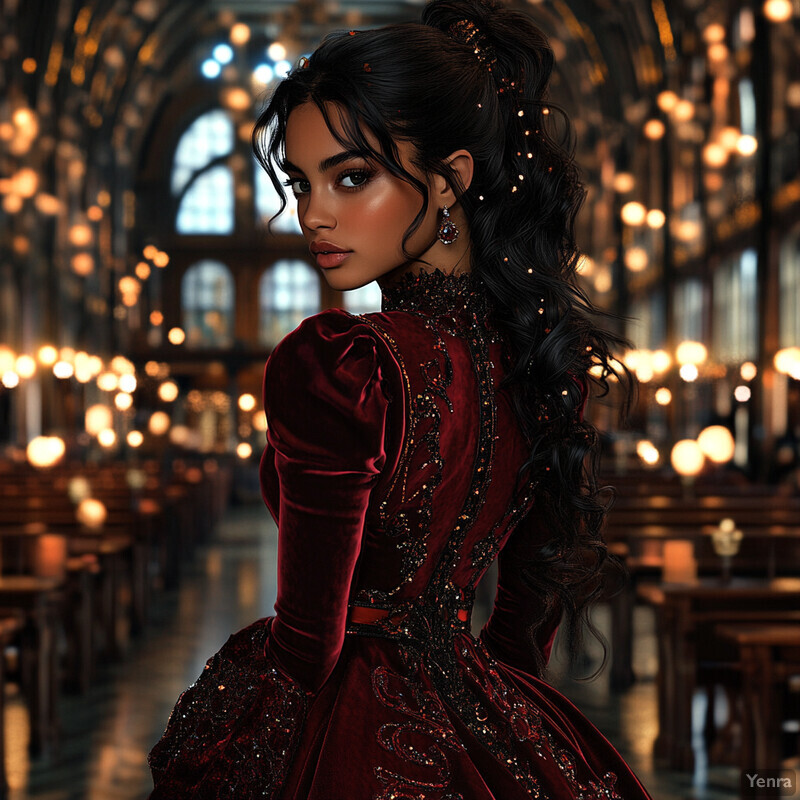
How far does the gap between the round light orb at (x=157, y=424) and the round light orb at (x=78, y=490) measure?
1249 cm

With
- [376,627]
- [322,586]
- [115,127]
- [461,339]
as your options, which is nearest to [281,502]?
[322,586]

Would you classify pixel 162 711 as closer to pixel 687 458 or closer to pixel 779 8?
pixel 687 458

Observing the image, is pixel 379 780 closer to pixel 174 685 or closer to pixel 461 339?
pixel 461 339

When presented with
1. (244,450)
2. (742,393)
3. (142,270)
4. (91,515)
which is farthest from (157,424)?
(91,515)

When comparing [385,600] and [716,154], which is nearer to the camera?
[385,600]

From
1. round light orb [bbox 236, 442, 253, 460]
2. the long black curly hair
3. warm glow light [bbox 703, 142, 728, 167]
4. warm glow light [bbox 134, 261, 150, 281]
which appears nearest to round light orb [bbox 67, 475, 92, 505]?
round light orb [bbox 236, 442, 253, 460]

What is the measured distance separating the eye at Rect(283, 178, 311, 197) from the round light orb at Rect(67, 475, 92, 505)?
366 inches

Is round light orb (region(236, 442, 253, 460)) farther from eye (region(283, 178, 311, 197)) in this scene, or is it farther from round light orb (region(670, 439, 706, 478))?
eye (region(283, 178, 311, 197))

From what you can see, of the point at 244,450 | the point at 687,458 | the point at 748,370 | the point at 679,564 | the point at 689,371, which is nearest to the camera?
the point at 679,564

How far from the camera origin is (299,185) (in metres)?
1.30

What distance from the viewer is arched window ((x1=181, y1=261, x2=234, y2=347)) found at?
34.1 meters

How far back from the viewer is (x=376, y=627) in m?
1.26

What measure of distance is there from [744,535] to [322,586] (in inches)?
229

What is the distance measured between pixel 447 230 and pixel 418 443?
10.2 inches
